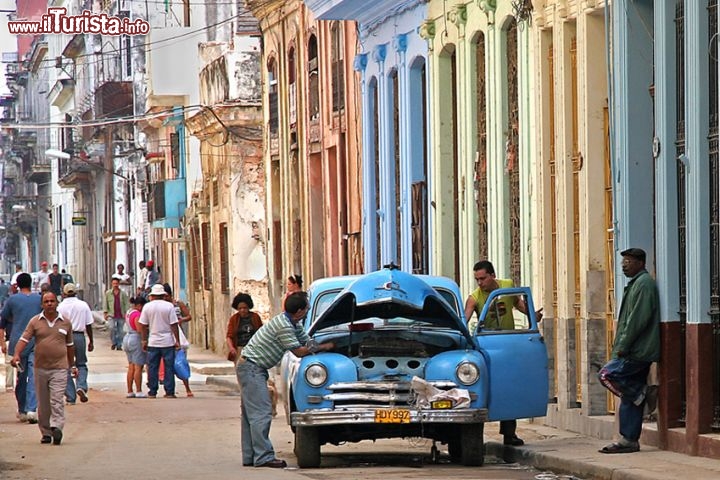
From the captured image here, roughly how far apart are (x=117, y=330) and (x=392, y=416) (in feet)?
95.3

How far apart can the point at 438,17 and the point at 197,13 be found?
25239 millimetres

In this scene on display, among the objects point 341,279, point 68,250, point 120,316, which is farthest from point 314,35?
point 68,250

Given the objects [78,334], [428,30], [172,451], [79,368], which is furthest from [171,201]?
[172,451]

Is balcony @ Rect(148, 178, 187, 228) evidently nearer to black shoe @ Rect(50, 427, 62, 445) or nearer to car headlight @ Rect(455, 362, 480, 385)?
black shoe @ Rect(50, 427, 62, 445)

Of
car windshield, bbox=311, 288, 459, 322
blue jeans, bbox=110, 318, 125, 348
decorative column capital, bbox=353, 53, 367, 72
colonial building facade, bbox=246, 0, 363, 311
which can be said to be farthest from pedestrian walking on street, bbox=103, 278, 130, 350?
car windshield, bbox=311, 288, 459, 322

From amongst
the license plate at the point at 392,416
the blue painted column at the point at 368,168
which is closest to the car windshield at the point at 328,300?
the license plate at the point at 392,416

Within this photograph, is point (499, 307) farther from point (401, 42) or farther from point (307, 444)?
point (401, 42)

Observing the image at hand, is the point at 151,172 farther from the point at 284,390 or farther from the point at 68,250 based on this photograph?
the point at 284,390

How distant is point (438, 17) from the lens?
24.7 metres

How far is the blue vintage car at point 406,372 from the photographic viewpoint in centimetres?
1535

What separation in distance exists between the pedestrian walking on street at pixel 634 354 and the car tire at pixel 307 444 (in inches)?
Answer: 93.6

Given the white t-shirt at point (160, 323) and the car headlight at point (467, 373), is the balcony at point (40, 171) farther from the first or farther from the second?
the car headlight at point (467, 373)

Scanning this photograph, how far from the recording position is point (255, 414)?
625 inches

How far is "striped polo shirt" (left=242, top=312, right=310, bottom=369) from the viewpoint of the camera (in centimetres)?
1560
